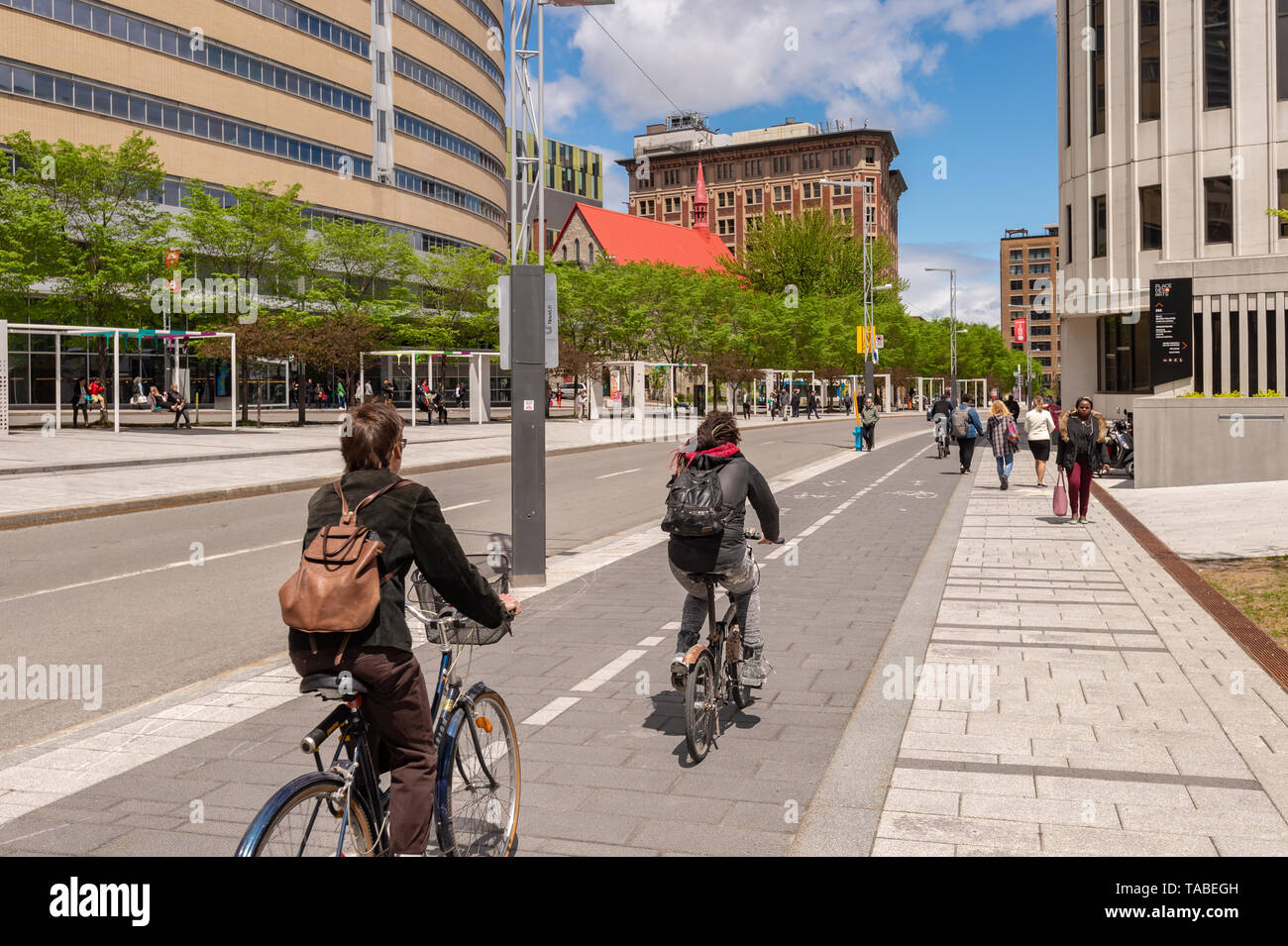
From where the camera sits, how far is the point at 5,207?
34.3m

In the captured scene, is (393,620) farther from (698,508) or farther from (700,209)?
(700,209)

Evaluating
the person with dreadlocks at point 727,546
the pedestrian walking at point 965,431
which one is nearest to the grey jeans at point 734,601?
the person with dreadlocks at point 727,546

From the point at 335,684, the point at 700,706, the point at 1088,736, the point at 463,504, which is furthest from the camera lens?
the point at 463,504

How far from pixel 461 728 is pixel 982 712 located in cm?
338

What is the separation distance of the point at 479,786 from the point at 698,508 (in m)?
1.97

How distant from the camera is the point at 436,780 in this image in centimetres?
342

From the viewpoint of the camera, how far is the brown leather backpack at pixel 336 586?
299cm

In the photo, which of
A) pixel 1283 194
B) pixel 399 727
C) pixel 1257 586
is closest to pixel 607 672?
pixel 399 727

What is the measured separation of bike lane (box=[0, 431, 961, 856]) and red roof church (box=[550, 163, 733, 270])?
276ft

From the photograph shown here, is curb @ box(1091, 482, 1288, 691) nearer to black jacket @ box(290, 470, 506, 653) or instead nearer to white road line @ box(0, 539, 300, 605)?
black jacket @ box(290, 470, 506, 653)

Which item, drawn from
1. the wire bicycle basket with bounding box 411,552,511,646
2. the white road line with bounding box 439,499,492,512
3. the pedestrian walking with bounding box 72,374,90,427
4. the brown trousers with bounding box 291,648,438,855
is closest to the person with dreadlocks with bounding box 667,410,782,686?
the wire bicycle basket with bounding box 411,552,511,646

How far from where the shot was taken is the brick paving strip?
4336 mm
